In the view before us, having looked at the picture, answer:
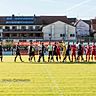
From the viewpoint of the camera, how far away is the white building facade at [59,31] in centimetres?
10400

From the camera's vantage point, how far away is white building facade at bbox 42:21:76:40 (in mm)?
104000

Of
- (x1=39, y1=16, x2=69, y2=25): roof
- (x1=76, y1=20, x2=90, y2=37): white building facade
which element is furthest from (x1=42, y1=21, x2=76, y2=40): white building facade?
(x1=76, y1=20, x2=90, y2=37): white building facade

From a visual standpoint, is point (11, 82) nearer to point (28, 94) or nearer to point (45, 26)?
point (28, 94)

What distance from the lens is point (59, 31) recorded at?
10688 cm

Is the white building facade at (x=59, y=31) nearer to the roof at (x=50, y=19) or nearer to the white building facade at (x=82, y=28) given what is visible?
the roof at (x=50, y=19)

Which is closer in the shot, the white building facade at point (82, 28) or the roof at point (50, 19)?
the roof at point (50, 19)

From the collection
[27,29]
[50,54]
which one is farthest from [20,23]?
[50,54]

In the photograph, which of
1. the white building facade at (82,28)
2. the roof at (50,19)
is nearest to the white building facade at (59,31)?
the roof at (50,19)

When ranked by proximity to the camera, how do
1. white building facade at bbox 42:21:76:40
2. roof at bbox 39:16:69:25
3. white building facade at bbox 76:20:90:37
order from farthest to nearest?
1. white building facade at bbox 76:20:90:37
2. roof at bbox 39:16:69:25
3. white building facade at bbox 42:21:76:40

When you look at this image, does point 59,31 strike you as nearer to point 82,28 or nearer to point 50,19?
point 50,19

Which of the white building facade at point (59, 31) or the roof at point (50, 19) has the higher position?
the roof at point (50, 19)

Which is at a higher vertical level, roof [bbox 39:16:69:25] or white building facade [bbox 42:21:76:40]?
roof [bbox 39:16:69:25]

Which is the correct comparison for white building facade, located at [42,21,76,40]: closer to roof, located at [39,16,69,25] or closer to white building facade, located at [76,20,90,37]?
roof, located at [39,16,69,25]

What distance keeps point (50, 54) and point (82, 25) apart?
7607cm
